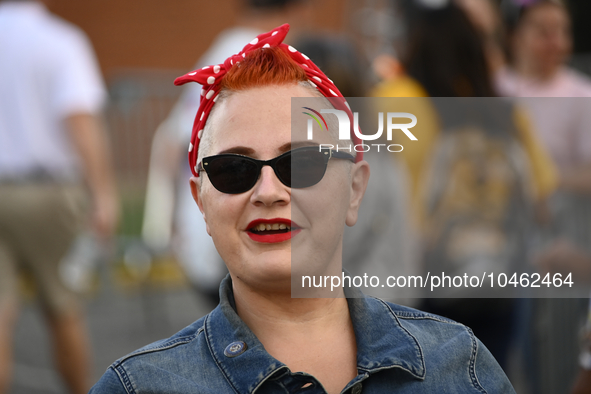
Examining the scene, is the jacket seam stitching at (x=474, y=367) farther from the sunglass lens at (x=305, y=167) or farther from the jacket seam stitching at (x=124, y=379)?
the jacket seam stitching at (x=124, y=379)

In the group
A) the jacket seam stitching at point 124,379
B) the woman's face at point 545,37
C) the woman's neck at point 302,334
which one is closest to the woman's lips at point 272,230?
the woman's neck at point 302,334

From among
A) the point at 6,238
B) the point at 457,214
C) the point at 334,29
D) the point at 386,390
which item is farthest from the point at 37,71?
the point at 334,29

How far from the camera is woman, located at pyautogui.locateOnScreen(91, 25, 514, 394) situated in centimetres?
147

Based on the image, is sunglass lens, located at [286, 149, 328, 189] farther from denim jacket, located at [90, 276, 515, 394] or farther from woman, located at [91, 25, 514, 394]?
denim jacket, located at [90, 276, 515, 394]

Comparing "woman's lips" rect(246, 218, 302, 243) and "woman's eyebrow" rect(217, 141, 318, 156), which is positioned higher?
"woman's eyebrow" rect(217, 141, 318, 156)

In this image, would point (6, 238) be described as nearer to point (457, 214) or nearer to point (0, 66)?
point (0, 66)

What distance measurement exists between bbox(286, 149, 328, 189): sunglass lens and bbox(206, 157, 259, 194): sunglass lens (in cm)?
6

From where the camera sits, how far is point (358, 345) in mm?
1567

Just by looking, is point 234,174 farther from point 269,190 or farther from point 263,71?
point 263,71

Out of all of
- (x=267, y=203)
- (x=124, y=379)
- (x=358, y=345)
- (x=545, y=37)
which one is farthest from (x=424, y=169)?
(x=124, y=379)

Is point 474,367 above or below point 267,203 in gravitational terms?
below

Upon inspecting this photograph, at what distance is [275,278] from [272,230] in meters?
0.10

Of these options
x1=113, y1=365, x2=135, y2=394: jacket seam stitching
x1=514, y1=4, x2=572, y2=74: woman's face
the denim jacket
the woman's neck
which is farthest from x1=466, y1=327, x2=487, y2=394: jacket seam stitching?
x1=514, y1=4, x2=572, y2=74: woman's face

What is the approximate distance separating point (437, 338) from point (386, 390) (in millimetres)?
196
